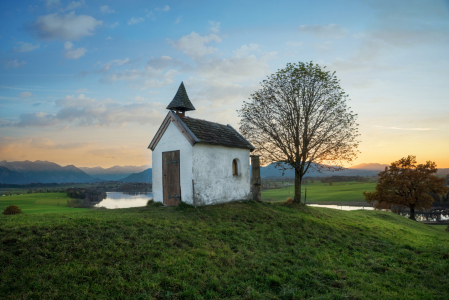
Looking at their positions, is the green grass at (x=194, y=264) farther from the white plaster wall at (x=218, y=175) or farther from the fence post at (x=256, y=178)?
the fence post at (x=256, y=178)

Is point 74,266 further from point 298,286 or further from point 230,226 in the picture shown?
point 230,226

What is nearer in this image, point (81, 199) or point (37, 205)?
point (37, 205)

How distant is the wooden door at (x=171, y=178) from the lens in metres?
16.2

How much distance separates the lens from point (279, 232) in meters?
12.7

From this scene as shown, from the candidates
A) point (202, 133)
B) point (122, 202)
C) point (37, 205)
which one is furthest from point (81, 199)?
point (202, 133)

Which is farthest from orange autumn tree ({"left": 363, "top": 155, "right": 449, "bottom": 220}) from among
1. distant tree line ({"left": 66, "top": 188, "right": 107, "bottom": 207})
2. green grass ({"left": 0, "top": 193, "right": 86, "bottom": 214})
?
distant tree line ({"left": 66, "top": 188, "right": 107, "bottom": 207})

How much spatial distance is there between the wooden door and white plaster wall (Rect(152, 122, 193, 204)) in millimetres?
334

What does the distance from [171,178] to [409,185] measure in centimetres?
3511

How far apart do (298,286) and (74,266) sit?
652cm

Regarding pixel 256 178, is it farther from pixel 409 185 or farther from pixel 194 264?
pixel 409 185

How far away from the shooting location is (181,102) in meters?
17.9

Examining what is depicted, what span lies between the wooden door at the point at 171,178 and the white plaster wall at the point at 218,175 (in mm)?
1554

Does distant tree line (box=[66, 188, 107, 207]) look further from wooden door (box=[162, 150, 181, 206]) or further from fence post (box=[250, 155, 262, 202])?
fence post (box=[250, 155, 262, 202])

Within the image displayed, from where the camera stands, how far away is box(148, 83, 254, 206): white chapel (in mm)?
15680
